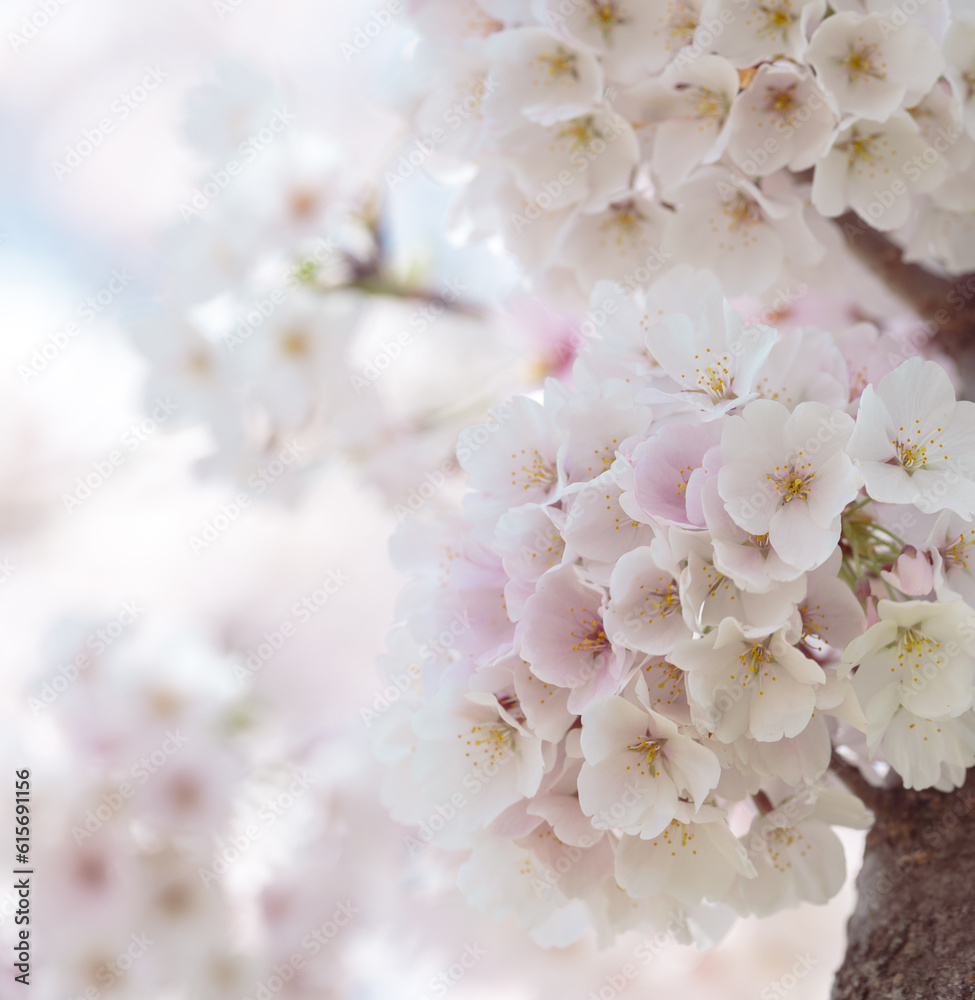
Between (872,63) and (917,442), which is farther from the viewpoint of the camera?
(872,63)

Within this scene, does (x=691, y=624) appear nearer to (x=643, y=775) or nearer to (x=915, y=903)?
(x=643, y=775)

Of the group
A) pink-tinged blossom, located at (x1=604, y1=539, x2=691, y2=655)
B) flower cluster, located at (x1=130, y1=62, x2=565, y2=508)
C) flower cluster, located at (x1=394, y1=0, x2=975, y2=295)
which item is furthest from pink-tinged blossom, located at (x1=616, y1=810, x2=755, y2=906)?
flower cluster, located at (x1=130, y1=62, x2=565, y2=508)

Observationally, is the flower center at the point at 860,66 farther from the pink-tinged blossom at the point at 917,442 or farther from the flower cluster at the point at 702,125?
the pink-tinged blossom at the point at 917,442

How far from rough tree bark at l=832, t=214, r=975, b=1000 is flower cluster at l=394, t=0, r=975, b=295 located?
392mm

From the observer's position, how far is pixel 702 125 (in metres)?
0.67

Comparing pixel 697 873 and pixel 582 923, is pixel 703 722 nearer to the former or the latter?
pixel 697 873

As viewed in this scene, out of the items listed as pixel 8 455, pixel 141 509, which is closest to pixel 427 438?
pixel 141 509

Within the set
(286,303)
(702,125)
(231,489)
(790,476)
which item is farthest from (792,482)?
(231,489)

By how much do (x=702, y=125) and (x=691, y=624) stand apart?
401mm

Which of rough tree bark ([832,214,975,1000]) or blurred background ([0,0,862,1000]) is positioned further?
blurred background ([0,0,862,1000])

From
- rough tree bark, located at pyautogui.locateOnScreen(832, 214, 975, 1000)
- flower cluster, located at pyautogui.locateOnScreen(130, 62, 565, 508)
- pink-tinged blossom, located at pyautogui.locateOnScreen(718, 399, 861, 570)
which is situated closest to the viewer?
pink-tinged blossom, located at pyautogui.locateOnScreen(718, 399, 861, 570)

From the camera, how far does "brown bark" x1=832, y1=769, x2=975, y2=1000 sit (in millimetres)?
573

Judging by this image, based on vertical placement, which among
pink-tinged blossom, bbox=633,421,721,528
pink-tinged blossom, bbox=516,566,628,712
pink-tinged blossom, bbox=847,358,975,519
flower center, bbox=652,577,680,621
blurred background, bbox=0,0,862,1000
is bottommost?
blurred background, bbox=0,0,862,1000

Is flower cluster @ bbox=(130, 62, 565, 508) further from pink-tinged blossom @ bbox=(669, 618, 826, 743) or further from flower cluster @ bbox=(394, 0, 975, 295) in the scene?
pink-tinged blossom @ bbox=(669, 618, 826, 743)
